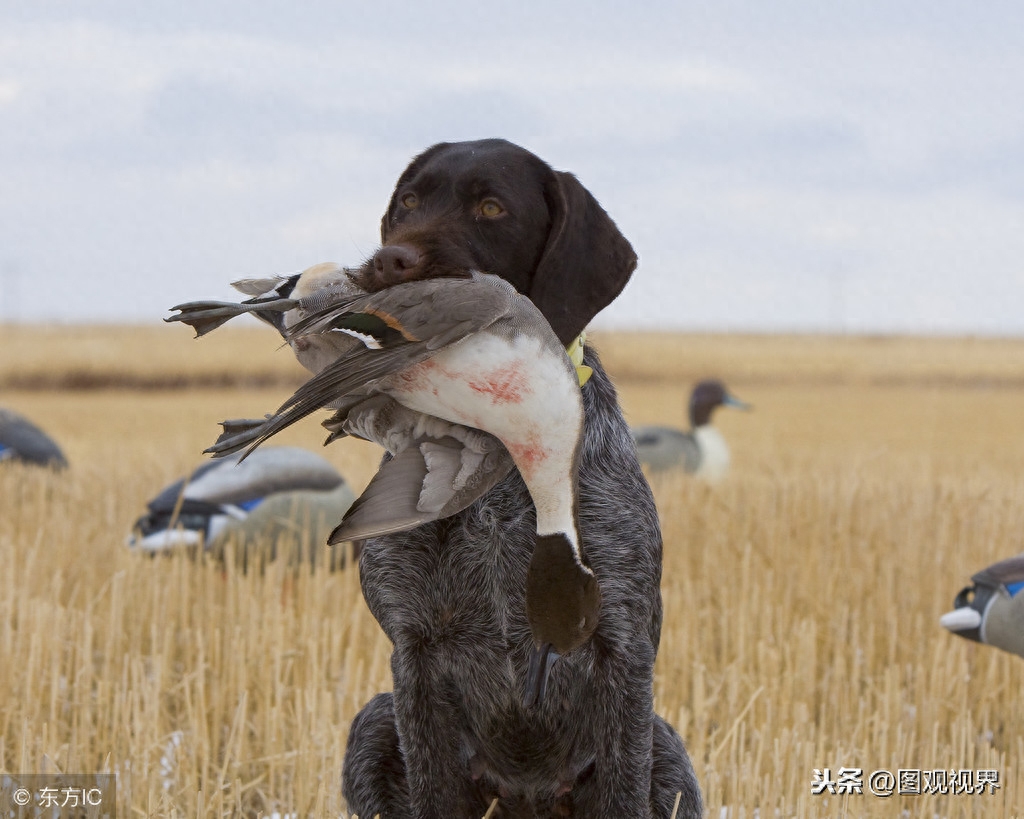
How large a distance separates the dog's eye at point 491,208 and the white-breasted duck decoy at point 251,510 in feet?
11.4

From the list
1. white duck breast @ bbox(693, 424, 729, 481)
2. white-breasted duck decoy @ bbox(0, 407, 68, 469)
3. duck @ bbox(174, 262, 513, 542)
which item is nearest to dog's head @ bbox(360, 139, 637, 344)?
duck @ bbox(174, 262, 513, 542)

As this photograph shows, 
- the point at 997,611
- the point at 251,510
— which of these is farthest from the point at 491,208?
the point at 251,510

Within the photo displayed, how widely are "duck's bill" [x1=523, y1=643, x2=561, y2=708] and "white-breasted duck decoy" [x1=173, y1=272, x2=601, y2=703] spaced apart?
0.28 metres

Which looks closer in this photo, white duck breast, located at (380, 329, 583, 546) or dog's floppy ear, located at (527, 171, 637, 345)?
white duck breast, located at (380, 329, 583, 546)

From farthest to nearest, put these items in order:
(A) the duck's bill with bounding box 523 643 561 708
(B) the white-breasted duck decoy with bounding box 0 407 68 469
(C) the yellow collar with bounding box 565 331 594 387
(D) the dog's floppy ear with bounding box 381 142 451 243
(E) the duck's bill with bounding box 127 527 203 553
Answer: (B) the white-breasted duck decoy with bounding box 0 407 68 469 → (E) the duck's bill with bounding box 127 527 203 553 → (D) the dog's floppy ear with bounding box 381 142 451 243 → (C) the yellow collar with bounding box 565 331 594 387 → (A) the duck's bill with bounding box 523 643 561 708

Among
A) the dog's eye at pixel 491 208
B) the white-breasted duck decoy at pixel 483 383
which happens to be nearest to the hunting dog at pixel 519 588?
the dog's eye at pixel 491 208

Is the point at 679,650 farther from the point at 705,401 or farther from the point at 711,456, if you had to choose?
the point at 705,401

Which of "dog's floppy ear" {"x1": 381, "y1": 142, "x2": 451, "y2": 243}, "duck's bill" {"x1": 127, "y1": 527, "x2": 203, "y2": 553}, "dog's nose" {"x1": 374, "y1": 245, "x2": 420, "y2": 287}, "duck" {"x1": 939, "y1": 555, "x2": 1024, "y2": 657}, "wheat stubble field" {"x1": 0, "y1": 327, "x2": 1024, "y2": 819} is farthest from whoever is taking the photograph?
"duck's bill" {"x1": 127, "y1": 527, "x2": 203, "y2": 553}

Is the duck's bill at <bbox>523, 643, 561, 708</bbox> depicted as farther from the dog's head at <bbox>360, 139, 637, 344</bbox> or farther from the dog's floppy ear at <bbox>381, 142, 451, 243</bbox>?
the dog's floppy ear at <bbox>381, 142, 451, 243</bbox>

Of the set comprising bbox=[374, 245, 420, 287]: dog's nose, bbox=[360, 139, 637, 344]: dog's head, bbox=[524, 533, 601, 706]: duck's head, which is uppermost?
bbox=[360, 139, 637, 344]: dog's head

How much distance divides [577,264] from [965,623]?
274 cm

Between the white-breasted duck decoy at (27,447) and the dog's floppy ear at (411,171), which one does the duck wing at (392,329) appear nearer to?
the dog's floppy ear at (411,171)

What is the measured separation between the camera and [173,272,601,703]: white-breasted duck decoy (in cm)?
210

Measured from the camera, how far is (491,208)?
277 centimetres
